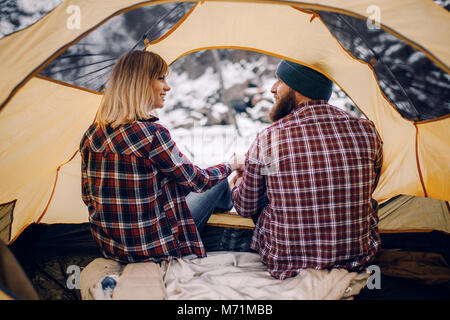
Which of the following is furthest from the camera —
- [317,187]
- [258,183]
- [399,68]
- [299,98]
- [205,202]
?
[205,202]

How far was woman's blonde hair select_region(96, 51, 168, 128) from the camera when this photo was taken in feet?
4.30

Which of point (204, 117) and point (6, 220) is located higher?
point (204, 117)

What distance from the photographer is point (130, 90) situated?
1363mm

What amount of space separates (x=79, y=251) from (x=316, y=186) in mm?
1442

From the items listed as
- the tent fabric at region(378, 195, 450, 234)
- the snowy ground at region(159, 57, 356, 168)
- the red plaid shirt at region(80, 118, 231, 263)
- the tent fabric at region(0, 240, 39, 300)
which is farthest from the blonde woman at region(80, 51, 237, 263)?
the snowy ground at region(159, 57, 356, 168)

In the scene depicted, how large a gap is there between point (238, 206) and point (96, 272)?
0.66 meters

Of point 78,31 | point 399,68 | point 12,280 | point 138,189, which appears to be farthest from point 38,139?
point 399,68

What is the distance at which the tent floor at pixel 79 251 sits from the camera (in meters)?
1.51

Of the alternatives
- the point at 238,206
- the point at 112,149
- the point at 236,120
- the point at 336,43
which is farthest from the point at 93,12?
the point at 236,120

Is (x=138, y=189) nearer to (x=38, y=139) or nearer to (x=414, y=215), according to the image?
(x=38, y=139)

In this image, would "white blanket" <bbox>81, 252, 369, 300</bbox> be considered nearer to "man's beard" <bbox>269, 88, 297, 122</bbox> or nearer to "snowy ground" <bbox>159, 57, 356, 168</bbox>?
"man's beard" <bbox>269, 88, 297, 122</bbox>

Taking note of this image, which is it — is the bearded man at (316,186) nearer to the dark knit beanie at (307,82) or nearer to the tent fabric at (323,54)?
the dark knit beanie at (307,82)

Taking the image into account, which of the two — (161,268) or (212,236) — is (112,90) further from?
(212,236)

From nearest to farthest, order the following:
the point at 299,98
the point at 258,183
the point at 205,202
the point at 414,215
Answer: the point at 258,183
the point at 299,98
the point at 205,202
the point at 414,215
